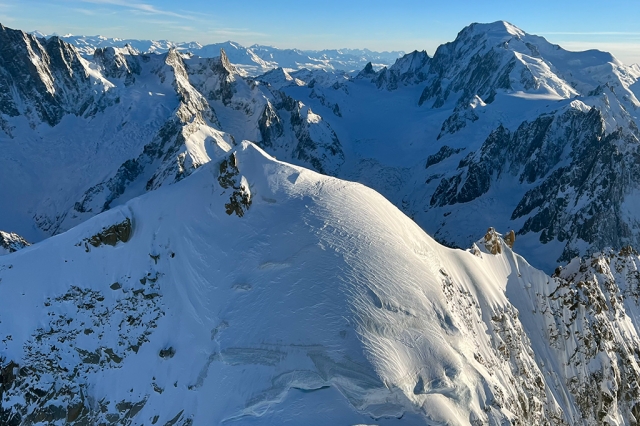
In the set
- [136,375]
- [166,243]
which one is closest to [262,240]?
[166,243]

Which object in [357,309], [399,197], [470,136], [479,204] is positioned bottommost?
[399,197]

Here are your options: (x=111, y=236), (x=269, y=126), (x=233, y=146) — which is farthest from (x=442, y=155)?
(x=111, y=236)

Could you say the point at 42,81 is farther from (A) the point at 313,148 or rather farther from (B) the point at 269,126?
(A) the point at 313,148

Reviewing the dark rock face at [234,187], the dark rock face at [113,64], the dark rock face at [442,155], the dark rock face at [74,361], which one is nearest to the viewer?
the dark rock face at [74,361]

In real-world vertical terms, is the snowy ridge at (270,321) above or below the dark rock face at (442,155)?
above

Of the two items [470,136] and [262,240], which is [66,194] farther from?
[470,136]

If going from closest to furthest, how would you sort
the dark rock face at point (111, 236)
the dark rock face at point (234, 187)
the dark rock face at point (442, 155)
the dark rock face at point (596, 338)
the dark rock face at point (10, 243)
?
the dark rock face at point (111, 236) → the dark rock face at point (234, 187) → the dark rock face at point (596, 338) → the dark rock face at point (10, 243) → the dark rock face at point (442, 155)

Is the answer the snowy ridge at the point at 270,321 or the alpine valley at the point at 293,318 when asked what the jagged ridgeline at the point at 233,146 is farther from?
the snowy ridge at the point at 270,321

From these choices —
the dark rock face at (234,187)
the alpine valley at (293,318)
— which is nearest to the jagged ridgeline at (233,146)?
the alpine valley at (293,318)
